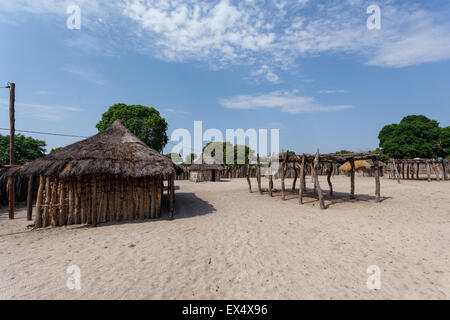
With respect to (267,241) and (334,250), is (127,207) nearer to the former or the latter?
(267,241)

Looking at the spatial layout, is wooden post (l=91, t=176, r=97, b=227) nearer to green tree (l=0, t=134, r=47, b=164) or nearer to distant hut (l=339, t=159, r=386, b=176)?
green tree (l=0, t=134, r=47, b=164)

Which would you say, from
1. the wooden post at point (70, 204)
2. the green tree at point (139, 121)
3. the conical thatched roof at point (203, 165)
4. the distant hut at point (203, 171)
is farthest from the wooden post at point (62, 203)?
the green tree at point (139, 121)

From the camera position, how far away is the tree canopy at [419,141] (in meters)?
27.4

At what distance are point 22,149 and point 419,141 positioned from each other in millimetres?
47736

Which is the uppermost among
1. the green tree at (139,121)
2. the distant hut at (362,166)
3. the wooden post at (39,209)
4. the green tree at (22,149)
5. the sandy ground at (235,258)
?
the green tree at (139,121)

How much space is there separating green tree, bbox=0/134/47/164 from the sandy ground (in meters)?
16.9

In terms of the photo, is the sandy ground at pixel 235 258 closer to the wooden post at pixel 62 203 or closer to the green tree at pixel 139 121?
the wooden post at pixel 62 203

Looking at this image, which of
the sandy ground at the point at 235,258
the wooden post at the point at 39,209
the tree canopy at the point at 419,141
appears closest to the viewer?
the sandy ground at the point at 235,258

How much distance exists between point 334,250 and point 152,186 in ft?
21.4

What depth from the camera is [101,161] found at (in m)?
7.23

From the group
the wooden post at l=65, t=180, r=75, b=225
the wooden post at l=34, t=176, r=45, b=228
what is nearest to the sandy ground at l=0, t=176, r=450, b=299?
the wooden post at l=34, t=176, r=45, b=228

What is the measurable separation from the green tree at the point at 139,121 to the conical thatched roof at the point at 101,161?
63.1 feet
